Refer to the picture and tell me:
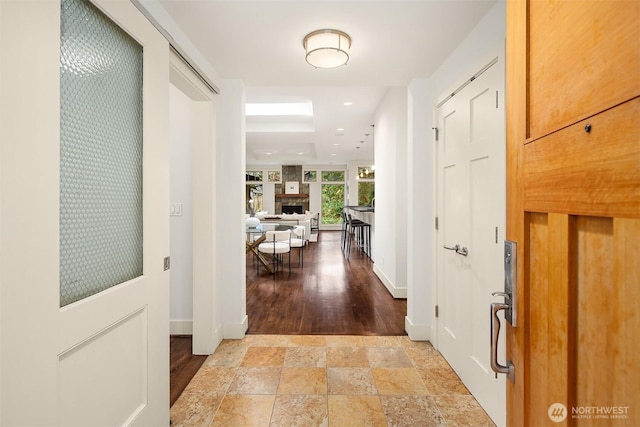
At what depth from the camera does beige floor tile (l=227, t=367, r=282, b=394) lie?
2.04 m

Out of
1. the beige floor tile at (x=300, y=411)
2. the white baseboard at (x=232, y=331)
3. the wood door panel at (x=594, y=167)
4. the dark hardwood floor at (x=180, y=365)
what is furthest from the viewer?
the white baseboard at (x=232, y=331)

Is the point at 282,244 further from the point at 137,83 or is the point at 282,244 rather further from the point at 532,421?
the point at 532,421

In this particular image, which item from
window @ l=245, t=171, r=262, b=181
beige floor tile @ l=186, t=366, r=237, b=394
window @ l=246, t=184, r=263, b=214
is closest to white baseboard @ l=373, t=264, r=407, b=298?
beige floor tile @ l=186, t=366, r=237, b=394

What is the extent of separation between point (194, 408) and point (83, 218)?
1.42m

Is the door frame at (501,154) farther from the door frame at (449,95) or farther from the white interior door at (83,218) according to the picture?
the white interior door at (83,218)

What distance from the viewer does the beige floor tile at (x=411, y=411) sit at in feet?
5.74

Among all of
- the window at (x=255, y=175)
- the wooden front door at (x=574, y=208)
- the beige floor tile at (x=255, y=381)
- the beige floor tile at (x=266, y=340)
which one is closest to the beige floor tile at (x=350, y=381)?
the beige floor tile at (x=255, y=381)

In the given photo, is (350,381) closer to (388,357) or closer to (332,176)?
(388,357)

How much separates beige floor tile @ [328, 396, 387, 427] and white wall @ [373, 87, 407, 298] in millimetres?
2158

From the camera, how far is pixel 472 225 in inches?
79.2

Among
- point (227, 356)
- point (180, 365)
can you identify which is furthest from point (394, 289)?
point (180, 365)

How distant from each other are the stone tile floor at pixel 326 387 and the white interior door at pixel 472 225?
21 cm

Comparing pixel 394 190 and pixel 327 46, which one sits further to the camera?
pixel 394 190

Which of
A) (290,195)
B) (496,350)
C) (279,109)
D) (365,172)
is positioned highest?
(279,109)
